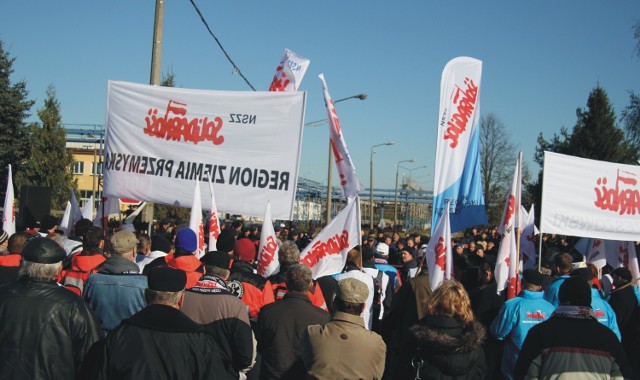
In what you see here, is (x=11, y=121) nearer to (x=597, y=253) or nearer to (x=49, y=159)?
(x=49, y=159)

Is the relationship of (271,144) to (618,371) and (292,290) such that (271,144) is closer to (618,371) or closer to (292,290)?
(292,290)

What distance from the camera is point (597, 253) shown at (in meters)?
10.6

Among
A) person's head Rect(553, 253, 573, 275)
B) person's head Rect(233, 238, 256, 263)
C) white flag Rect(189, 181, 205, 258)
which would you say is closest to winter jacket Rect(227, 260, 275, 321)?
person's head Rect(233, 238, 256, 263)

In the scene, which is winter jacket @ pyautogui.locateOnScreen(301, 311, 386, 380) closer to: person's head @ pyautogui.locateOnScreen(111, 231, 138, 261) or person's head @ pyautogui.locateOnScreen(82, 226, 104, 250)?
person's head @ pyautogui.locateOnScreen(111, 231, 138, 261)

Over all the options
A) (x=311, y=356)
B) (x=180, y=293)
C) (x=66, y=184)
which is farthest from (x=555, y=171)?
(x=66, y=184)

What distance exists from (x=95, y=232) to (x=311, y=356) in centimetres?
301

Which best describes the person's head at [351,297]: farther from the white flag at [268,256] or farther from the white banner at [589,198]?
the white banner at [589,198]

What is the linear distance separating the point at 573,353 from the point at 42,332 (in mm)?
3278

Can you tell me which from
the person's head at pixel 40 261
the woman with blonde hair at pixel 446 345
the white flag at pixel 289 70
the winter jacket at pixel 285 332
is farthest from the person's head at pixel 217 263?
the white flag at pixel 289 70

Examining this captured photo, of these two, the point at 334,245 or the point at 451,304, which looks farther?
the point at 334,245

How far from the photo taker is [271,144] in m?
8.52

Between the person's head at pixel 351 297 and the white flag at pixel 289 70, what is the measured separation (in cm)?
849

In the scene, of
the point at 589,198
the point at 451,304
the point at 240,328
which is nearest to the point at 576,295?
the point at 451,304

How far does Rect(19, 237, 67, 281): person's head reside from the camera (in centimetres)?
Answer: 402
